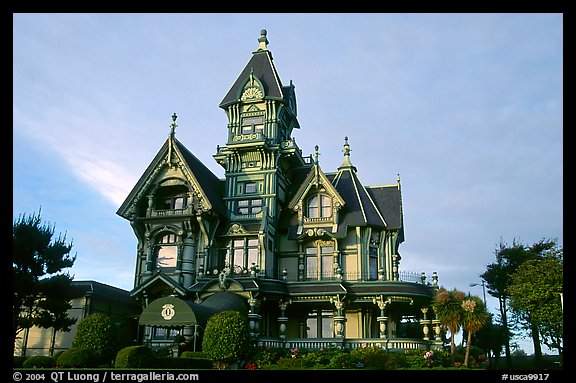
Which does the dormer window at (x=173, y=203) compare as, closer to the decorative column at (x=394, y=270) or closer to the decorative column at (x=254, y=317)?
the decorative column at (x=254, y=317)

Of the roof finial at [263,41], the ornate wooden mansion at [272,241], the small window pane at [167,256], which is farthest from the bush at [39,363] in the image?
the roof finial at [263,41]

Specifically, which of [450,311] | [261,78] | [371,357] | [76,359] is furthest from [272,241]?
[76,359]

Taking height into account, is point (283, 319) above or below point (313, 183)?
below

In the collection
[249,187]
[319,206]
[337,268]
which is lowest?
[337,268]

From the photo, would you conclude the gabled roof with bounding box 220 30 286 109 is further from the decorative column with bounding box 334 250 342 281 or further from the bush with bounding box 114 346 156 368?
the bush with bounding box 114 346 156 368

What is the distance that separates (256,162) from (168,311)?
14368 mm

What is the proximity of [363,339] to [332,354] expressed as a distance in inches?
109

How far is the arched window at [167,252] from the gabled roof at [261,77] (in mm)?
11023

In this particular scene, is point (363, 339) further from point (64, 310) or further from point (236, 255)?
point (64, 310)

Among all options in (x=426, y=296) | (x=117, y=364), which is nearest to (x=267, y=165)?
(x=426, y=296)

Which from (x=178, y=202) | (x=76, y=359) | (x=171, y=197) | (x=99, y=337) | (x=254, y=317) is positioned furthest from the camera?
(x=171, y=197)

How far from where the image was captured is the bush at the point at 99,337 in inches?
1098

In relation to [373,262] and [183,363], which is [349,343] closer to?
[373,262]

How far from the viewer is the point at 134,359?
21.7 m
